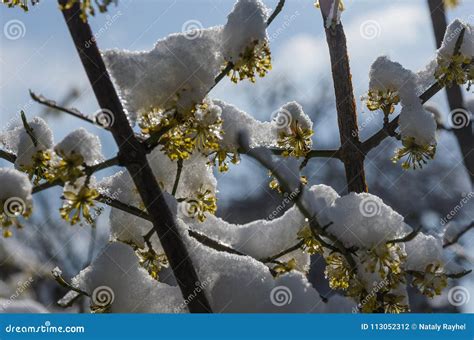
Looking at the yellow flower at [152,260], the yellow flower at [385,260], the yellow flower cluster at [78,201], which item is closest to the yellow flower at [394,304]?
the yellow flower at [385,260]

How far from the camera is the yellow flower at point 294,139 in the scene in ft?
5.73

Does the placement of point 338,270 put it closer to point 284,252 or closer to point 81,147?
point 284,252

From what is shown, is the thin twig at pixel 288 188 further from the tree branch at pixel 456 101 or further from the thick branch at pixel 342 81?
the tree branch at pixel 456 101

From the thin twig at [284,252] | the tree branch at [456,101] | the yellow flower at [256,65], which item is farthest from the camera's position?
the tree branch at [456,101]

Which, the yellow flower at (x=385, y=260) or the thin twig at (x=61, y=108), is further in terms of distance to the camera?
the yellow flower at (x=385, y=260)

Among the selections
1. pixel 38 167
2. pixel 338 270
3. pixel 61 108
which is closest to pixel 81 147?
pixel 61 108


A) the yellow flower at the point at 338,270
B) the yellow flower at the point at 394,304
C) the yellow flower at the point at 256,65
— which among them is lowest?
the yellow flower at the point at 394,304

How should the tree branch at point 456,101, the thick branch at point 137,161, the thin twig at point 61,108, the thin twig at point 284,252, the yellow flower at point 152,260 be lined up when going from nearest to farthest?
the thin twig at point 61,108 < the thick branch at point 137,161 < the thin twig at point 284,252 < the yellow flower at point 152,260 < the tree branch at point 456,101

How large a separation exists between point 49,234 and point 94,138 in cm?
653

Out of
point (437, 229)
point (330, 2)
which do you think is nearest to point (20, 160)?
point (330, 2)

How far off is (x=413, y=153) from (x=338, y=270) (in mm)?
423

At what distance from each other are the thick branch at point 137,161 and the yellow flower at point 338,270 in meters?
0.41

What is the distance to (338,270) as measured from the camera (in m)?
1.64

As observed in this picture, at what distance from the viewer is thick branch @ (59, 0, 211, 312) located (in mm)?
1390
